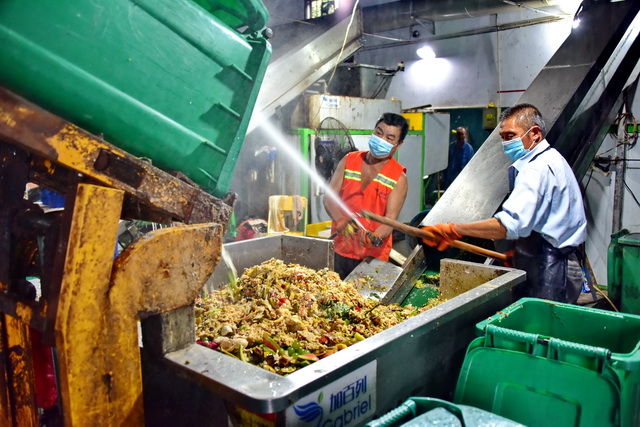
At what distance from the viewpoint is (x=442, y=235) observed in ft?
9.91

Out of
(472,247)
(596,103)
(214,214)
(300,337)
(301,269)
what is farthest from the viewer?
(596,103)

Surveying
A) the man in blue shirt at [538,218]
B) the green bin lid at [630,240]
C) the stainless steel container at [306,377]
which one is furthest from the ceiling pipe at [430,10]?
the stainless steel container at [306,377]

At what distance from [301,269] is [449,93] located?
8.01m

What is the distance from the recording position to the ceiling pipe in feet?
22.2

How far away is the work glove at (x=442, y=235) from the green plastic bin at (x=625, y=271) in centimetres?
222

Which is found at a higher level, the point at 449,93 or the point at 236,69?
the point at 449,93

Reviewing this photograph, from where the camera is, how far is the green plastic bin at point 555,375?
160cm

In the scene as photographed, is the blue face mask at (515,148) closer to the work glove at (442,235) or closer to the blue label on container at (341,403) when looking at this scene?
the work glove at (442,235)

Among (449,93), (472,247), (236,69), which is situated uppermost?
(449,93)

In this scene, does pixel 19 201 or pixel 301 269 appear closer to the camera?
pixel 19 201

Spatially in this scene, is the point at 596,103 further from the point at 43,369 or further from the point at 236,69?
the point at 43,369

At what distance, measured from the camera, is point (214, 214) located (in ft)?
5.19

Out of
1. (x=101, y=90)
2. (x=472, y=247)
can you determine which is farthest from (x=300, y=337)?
(x=472, y=247)

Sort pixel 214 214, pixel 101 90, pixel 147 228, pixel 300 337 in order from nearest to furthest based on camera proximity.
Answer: pixel 101 90, pixel 214 214, pixel 300 337, pixel 147 228
